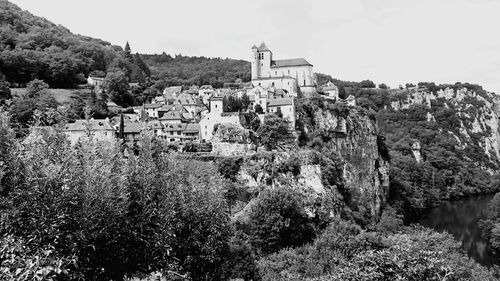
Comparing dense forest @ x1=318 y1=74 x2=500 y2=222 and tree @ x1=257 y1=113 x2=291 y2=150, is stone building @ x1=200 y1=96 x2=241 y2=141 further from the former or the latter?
dense forest @ x1=318 y1=74 x2=500 y2=222

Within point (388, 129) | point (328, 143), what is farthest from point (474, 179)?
point (328, 143)

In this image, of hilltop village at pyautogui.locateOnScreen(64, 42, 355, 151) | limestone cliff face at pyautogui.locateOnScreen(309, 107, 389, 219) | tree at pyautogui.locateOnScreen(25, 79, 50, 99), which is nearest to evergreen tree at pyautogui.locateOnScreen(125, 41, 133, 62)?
hilltop village at pyautogui.locateOnScreen(64, 42, 355, 151)

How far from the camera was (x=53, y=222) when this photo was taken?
11516 mm

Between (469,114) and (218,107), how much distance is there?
371 feet

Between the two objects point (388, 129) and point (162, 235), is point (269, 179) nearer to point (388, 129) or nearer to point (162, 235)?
point (162, 235)

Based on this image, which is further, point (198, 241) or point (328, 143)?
point (328, 143)

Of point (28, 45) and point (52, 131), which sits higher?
point (28, 45)

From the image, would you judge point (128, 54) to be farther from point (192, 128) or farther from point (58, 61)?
point (192, 128)

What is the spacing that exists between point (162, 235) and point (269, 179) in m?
33.1

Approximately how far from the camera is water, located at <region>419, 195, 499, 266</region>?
168ft

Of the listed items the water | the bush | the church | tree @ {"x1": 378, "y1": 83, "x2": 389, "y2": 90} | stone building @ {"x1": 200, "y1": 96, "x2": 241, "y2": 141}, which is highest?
tree @ {"x1": 378, "y1": 83, "x2": 389, "y2": 90}

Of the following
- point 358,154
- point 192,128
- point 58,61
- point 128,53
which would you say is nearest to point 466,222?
point 358,154

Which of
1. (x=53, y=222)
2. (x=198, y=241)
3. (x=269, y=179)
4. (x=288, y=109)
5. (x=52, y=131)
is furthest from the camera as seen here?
(x=288, y=109)

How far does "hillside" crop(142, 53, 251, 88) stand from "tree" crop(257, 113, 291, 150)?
44569mm
